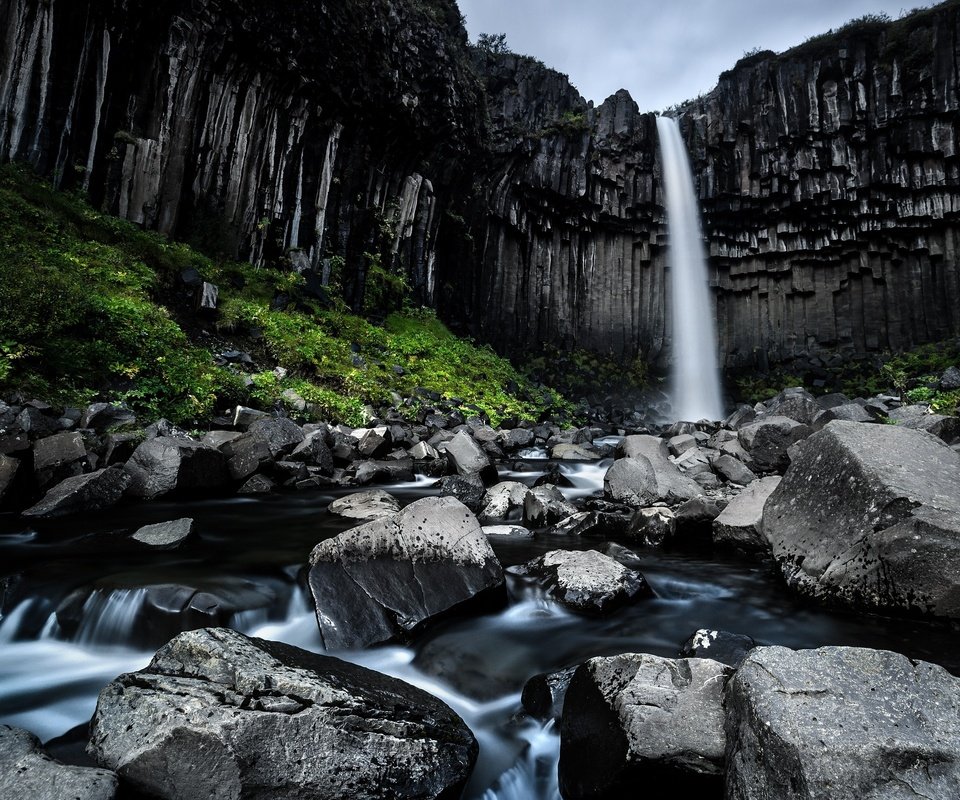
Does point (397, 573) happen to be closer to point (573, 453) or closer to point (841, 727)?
point (841, 727)

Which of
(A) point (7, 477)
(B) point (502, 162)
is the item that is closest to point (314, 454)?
(A) point (7, 477)

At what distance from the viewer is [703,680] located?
2.24 metres

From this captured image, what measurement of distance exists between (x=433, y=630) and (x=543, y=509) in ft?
10.1

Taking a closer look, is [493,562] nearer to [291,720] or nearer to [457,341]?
[291,720]

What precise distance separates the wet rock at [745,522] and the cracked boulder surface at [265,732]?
3797mm

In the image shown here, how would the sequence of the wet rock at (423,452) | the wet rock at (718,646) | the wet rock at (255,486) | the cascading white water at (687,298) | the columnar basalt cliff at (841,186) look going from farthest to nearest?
the cascading white water at (687,298), the columnar basalt cliff at (841,186), the wet rock at (423,452), the wet rock at (255,486), the wet rock at (718,646)

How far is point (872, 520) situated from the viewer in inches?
140

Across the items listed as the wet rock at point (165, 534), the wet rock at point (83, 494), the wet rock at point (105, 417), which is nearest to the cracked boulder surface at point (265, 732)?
the wet rock at point (165, 534)

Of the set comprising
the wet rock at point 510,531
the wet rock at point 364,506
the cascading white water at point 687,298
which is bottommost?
the wet rock at point 510,531

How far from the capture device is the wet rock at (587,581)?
149 inches

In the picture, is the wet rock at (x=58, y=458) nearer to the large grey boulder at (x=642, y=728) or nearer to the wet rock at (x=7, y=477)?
the wet rock at (x=7, y=477)

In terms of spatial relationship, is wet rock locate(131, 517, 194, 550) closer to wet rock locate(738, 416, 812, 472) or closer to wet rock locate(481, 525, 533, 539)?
wet rock locate(481, 525, 533, 539)

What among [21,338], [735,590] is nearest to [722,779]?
[735,590]

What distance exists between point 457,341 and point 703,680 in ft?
63.0
